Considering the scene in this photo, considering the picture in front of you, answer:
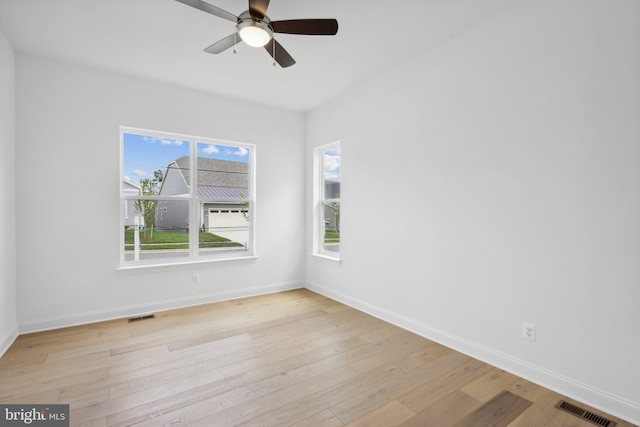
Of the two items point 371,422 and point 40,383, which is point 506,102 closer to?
point 371,422

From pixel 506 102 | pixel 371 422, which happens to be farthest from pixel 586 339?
pixel 506 102

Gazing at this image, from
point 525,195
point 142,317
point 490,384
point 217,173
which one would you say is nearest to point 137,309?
point 142,317

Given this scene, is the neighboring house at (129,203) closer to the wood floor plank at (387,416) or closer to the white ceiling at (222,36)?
the white ceiling at (222,36)

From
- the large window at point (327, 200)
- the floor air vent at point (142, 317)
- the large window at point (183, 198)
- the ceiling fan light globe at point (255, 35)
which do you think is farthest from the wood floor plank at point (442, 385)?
the large window at point (183, 198)

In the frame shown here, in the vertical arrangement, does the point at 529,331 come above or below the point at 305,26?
below

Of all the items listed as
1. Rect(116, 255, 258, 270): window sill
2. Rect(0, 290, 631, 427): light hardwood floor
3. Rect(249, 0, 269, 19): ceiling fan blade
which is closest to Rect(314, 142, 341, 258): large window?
Rect(116, 255, 258, 270): window sill

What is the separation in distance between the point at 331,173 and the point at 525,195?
2646 millimetres

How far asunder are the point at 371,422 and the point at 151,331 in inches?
96.3

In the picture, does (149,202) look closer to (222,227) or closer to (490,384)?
(222,227)

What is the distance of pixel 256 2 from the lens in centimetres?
199

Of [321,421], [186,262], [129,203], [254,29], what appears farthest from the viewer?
[186,262]

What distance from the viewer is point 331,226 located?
4590 mm

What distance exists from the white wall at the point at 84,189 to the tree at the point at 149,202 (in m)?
0.32

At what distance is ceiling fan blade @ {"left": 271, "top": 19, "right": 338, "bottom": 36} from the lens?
2096 mm
